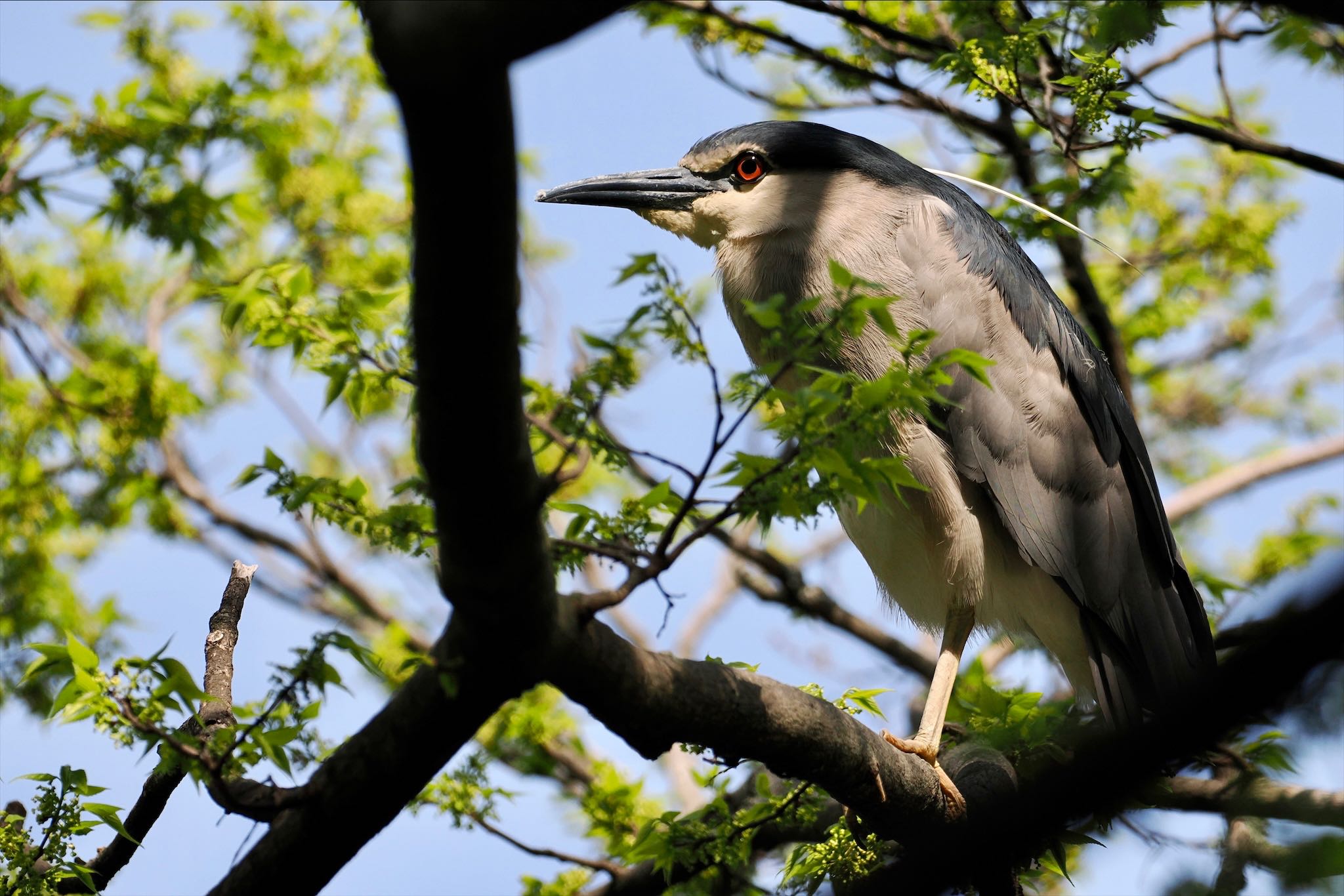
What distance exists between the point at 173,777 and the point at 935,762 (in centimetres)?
206

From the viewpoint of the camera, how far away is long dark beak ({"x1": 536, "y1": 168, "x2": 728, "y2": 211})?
166 inches

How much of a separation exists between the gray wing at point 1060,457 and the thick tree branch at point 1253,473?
2176 millimetres

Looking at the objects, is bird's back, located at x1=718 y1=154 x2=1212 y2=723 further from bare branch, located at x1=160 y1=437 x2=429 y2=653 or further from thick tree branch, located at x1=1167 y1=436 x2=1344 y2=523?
bare branch, located at x1=160 y1=437 x2=429 y2=653

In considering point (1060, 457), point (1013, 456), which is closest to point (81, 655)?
point (1013, 456)

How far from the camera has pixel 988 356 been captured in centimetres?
406

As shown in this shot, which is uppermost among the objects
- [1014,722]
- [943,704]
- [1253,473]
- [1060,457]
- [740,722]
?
[1253,473]

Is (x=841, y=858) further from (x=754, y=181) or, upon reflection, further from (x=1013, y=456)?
(x=754, y=181)

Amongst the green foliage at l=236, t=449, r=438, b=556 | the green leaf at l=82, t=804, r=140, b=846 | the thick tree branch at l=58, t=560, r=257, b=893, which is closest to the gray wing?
the green foliage at l=236, t=449, r=438, b=556

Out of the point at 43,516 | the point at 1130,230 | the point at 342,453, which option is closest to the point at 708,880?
the point at 43,516

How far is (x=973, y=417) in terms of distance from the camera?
157 inches

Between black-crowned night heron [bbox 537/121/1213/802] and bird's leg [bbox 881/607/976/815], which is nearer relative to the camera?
bird's leg [bbox 881/607/976/815]

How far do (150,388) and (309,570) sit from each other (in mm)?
2231

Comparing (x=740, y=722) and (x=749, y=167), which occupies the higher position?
(x=749, y=167)

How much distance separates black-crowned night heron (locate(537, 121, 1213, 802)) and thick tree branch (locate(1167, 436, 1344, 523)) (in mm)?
2192
